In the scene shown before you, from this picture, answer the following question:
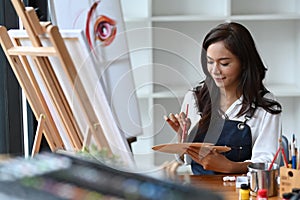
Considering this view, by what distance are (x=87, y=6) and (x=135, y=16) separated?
1001mm

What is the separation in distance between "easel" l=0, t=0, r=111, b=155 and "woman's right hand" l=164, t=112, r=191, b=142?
296mm

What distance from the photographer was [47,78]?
4.71 feet

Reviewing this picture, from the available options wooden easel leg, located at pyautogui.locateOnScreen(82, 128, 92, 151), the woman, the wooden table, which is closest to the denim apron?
the woman

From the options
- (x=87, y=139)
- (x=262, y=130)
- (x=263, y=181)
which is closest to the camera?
(x=87, y=139)

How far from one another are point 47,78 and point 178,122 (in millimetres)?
404

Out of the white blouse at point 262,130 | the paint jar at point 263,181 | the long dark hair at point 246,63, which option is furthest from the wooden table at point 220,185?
the long dark hair at point 246,63

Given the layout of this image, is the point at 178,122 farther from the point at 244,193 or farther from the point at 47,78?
the point at 47,78

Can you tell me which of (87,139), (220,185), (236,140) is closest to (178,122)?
(220,185)

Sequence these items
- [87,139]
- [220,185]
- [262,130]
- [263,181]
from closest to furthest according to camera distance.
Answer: [87,139] < [263,181] < [220,185] < [262,130]

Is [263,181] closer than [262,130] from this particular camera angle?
Yes

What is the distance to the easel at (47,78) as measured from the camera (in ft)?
4.36

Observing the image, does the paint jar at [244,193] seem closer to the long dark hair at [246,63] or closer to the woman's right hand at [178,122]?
the woman's right hand at [178,122]

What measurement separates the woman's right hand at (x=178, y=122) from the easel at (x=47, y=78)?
30cm

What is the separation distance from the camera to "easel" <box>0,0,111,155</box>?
133cm
